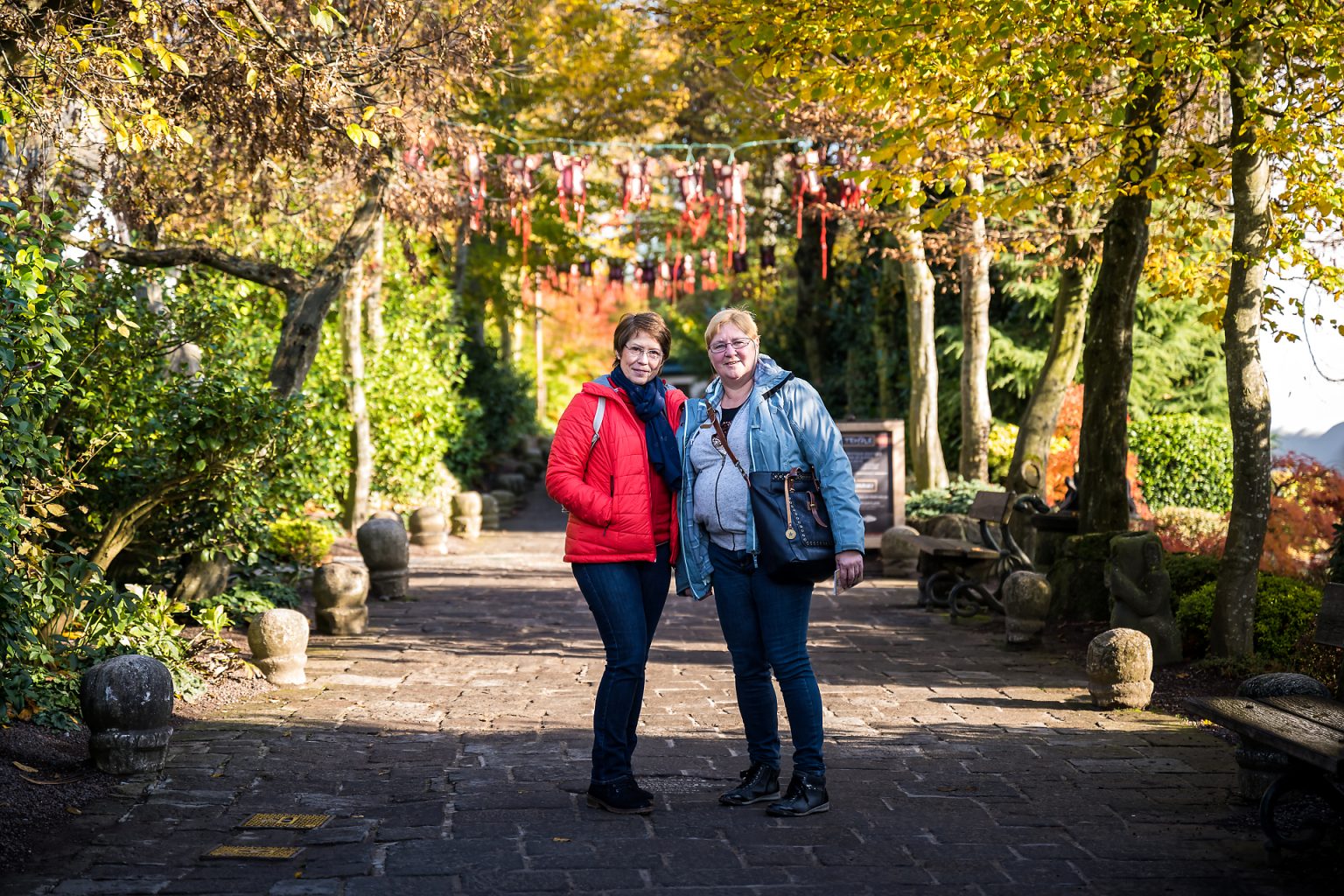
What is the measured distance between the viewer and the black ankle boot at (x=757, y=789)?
5695 millimetres

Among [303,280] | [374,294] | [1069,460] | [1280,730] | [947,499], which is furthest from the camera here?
[374,294]

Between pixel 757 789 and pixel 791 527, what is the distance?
1.15m

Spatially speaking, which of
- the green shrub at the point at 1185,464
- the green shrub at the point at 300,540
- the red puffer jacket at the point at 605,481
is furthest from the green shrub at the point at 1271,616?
the green shrub at the point at 1185,464

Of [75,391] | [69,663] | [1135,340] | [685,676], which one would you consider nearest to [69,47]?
[75,391]

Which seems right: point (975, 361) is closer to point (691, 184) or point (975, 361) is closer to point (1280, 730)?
point (691, 184)

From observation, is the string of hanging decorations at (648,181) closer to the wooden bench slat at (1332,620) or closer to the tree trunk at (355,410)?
the tree trunk at (355,410)

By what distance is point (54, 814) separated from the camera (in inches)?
217

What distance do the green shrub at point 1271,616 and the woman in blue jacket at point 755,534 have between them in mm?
4495

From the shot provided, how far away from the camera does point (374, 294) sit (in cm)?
2009

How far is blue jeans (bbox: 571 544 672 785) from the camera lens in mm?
5512

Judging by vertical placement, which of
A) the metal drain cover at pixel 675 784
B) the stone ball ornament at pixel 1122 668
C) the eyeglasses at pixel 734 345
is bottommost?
the metal drain cover at pixel 675 784

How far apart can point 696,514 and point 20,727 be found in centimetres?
365

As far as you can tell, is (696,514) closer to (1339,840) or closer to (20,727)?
(1339,840)

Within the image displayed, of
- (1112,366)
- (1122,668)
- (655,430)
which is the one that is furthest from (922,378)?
(655,430)
